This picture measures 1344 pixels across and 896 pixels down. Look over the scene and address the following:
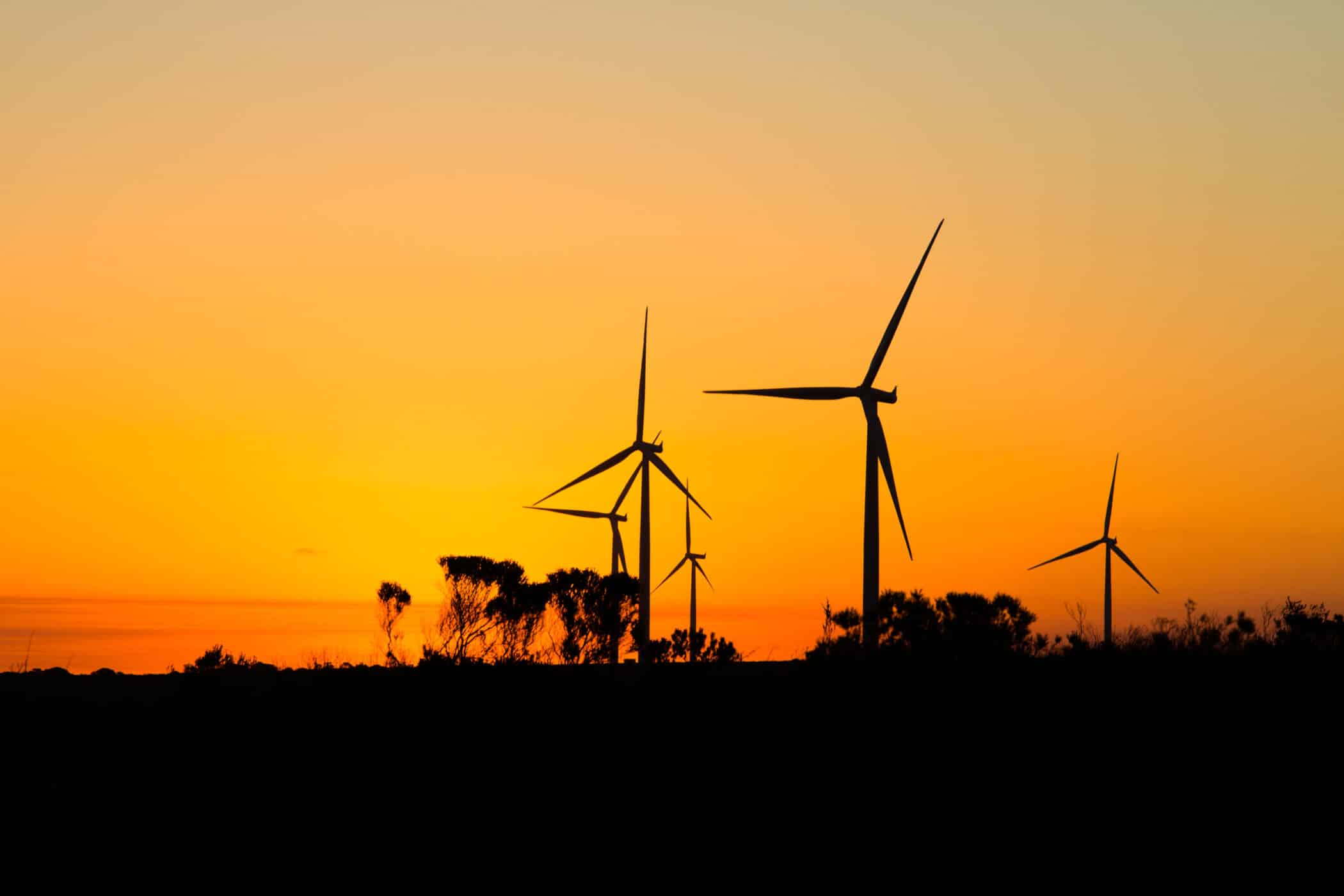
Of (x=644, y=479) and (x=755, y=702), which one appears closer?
(x=755, y=702)

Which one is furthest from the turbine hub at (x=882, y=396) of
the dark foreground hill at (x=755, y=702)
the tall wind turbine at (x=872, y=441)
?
the dark foreground hill at (x=755, y=702)

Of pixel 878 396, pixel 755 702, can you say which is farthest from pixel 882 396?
pixel 755 702

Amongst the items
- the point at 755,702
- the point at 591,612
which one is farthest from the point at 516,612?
the point at 755,702

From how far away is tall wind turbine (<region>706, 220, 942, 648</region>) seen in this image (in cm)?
4681

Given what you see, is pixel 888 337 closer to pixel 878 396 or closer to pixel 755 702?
pixel 878 396

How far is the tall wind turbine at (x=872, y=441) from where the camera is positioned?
1843 inches

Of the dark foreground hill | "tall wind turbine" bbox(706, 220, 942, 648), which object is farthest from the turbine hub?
the dark foreground hill

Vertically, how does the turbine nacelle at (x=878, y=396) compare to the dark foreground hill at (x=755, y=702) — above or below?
above

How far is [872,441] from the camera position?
52562 millimetres

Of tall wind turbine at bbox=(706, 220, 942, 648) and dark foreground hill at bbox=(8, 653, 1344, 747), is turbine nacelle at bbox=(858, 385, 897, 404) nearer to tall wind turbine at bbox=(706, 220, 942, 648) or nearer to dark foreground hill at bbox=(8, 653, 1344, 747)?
tall wind turbine at bbox=(706, 220, 942, 648)

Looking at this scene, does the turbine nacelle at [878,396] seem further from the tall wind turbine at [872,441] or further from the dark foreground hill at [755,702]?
the dark foreground hill at [755,702]

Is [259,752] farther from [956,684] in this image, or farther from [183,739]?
[956,684]

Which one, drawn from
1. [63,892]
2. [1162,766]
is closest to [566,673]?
[1162,766]

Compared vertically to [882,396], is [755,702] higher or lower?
lower
